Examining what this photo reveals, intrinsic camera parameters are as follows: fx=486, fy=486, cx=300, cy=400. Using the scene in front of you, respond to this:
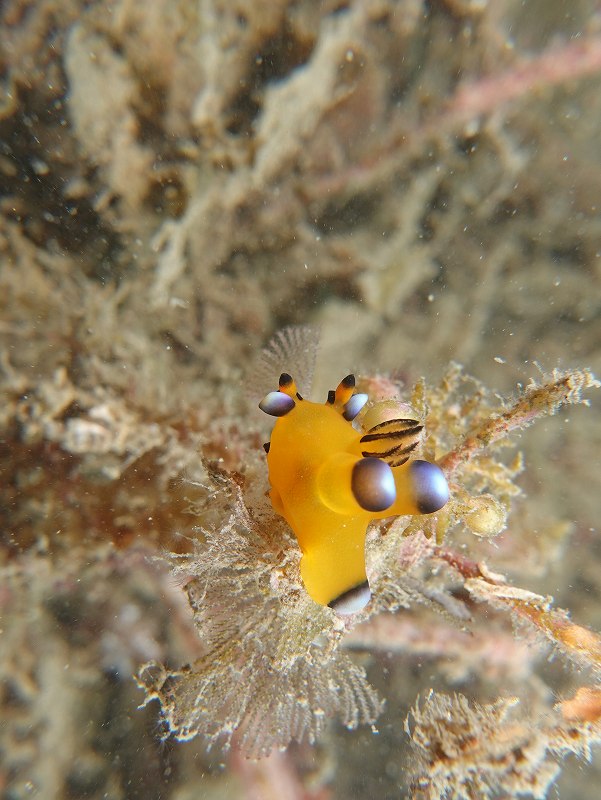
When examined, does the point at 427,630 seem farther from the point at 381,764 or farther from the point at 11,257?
the point at 11,257

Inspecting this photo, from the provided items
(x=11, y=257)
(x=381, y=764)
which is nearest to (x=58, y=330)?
(x=11, y=257)

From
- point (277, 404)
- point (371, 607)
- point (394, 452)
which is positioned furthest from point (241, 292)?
point (371, 607)

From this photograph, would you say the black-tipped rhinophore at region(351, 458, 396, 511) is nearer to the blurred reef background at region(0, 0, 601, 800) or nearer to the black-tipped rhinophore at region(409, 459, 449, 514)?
the black-tipped rhinophore at region(409, 459, 449, 514)

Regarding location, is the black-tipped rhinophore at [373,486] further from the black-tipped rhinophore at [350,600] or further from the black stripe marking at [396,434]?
the black-tipped rhinophore at [350,600]

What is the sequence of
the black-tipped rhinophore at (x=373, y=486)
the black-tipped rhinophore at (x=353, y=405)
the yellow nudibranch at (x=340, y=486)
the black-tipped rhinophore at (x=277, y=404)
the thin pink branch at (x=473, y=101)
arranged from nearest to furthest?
the black-tipped rhinophore at (x=373, y=486) → the yellow nudibranch at (x=340, y=486) → the black-tipped rhinophore at (x=277, y=404) → the black-tipped rhinophore at (x=353, y=405) → the thin pink branch at (x=473, y=101)

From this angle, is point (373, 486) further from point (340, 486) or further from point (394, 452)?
point (394, 452)

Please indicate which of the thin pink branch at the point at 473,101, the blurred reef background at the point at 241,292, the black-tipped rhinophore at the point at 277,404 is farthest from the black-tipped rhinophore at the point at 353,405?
the thin pink branch at the point at 473,101

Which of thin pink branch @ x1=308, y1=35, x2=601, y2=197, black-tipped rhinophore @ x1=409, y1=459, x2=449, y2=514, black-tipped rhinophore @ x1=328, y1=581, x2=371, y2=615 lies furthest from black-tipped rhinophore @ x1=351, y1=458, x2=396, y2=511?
thin pink branch @ x1=308, y1=35, x2=601, y2=197
